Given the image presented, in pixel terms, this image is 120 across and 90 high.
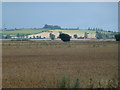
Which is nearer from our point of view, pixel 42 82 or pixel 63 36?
pixel 42 82

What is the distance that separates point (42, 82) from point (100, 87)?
508cm

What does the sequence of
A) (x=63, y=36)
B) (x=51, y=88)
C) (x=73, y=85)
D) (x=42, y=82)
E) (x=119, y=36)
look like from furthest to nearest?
1. (x=63, y=36)
2. (x=119, y=36)
3. (x=42, y=82)
4. (x=51, y=88)
5. (x=73, y=85)

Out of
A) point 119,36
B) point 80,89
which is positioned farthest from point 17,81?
point 119,36

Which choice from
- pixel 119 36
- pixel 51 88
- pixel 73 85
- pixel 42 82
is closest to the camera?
pixel 73 85

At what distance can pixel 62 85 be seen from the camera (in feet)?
41.4

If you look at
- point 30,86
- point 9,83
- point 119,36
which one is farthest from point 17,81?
point 119,36

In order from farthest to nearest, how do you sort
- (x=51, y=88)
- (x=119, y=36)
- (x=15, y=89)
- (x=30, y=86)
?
1. (x=119, y=36)
2. (x=30, y=86)
3. (x=15, y=89)
4. (x=51, y=88)

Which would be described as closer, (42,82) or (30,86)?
(30,86)

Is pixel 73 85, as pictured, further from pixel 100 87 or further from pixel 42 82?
pixel 42 82

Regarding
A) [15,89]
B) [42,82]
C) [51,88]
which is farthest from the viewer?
[42,82]

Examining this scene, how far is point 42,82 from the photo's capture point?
1706cm

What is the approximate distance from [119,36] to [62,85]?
143 meters

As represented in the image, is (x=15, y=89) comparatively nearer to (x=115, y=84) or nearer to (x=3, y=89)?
(x=3, y=89)

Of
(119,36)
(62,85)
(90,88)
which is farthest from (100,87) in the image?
(119,36)
